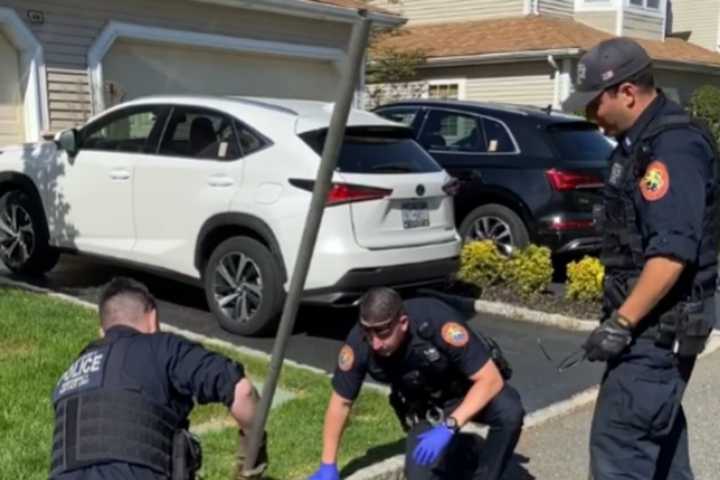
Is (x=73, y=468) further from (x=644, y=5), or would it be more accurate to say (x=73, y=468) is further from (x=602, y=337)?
(x=644, y=5)

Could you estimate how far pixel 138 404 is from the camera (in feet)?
8.59

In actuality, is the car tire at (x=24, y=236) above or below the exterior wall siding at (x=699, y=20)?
below

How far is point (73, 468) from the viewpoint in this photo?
101 inches

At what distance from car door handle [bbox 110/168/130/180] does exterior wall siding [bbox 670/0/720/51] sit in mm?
24020

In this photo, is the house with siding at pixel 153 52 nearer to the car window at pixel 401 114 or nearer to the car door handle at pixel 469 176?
the car window at pixel 401 114

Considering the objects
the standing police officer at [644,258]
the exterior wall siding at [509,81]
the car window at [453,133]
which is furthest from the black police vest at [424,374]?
the exterior wall siding at [509,81]

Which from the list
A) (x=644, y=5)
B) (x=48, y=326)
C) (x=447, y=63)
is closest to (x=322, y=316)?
(x=48, y=326)

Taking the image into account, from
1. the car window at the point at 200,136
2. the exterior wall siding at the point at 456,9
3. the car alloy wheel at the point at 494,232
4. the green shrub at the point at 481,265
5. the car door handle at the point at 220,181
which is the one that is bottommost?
the green shrub at the point at 481,265

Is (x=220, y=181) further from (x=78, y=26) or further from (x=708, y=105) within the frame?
(x=708, y=105)

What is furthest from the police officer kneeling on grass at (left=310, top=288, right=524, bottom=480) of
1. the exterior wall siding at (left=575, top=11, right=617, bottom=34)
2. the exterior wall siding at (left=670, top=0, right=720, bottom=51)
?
the exterior wall siding at (left=670, top=0, right=720, bottom=51)

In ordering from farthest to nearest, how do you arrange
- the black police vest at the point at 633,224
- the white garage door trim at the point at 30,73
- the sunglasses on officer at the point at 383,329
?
the white garage door trim at the point at 30,73 → the sunglasses on officer at the point at 383,329 → the black police vest at the point at 633,224

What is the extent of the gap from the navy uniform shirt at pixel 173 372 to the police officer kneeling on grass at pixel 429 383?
856 mm

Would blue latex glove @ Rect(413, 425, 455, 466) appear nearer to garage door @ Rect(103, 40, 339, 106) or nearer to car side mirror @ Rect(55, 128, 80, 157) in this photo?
car side mirror @ Rect(55, 128, 80, 157)

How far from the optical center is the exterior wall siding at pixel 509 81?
63.6ft
